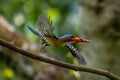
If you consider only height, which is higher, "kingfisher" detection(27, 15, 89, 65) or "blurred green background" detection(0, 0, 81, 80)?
"kingfisher" detection(27, 15, 89, 65)

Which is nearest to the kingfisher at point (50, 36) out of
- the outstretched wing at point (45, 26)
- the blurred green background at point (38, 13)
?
the outstretched wing at point (45, 26)

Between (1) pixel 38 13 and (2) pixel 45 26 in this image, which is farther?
(1) pixel 38 13

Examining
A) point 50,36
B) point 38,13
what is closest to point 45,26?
point 50,36

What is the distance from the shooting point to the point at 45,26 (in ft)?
1.19

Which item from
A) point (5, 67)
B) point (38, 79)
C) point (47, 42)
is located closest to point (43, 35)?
point (47, 42)

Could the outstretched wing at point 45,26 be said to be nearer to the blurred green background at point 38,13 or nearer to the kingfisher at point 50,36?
the kingfisher at point 50,36

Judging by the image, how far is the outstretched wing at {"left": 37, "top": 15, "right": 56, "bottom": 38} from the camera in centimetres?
36

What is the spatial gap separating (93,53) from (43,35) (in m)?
0.82

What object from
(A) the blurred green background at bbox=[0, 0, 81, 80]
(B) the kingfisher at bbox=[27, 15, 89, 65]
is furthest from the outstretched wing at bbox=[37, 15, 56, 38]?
(A) the blurred green background at bbox=[0, 0, 81, 80]

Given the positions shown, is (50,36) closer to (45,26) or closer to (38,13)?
(45,26)

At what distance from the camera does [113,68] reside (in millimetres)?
1162

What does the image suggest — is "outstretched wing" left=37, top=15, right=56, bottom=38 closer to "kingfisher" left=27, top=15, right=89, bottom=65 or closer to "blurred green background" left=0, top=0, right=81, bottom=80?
"kingfisher" left=27, top=15, right=89, bottom=65

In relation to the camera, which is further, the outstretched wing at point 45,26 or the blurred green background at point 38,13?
the blurred green background at point 38,13

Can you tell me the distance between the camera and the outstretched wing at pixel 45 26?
360 millimetres
